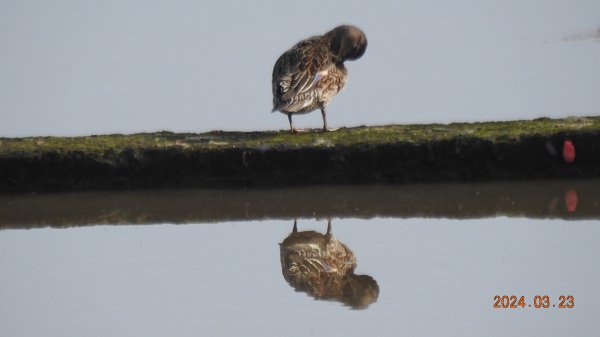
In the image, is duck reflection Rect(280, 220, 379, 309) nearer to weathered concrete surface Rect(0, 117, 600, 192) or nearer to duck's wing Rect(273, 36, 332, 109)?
weathered concrete surface Rect(0, 117, 600, 192)

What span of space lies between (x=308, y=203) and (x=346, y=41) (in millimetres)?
2695

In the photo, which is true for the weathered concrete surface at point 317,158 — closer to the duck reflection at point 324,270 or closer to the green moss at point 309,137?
the green moss at point 309,137

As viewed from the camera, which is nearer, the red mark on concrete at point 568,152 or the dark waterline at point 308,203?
the dark waterline at point 308,203

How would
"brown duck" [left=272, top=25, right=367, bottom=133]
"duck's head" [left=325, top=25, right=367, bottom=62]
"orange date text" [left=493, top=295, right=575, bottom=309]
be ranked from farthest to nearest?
1. "duck's head" [left=325, top=25, right=367, bottom=62]
2. "brown duck" [left=272, top=25, right=367, bottom=133]
3. "orange date text" [left=493, top=295, right=575, bottom=309]

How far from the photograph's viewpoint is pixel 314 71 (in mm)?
11602

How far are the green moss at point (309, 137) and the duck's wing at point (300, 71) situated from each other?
55 cm

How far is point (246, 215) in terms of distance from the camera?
9.87 metres

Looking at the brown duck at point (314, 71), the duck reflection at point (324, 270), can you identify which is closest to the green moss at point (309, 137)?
the brown duck at point (314, 71)

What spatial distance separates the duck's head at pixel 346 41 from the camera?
1230 centimetres

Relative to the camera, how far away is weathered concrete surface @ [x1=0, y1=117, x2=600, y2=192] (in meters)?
10.1

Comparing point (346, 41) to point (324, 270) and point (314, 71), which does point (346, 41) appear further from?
point (324, 270)

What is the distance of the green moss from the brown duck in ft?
1.68

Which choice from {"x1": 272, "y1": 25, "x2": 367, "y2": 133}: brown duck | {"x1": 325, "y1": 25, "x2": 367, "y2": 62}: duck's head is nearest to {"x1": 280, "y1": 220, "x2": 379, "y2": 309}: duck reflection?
{"x1": 272, "y1": 25, "x2": 367, "y2": 133}: brown duck

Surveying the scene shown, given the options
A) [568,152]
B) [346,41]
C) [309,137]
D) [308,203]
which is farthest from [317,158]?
[346,41]
